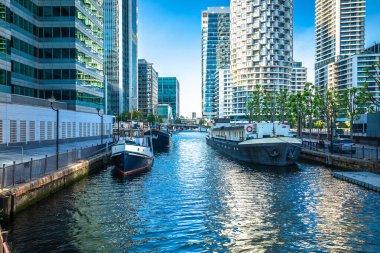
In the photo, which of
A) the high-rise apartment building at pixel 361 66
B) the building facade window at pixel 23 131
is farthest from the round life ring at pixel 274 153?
the high-rise apartment building at pixel 361 66

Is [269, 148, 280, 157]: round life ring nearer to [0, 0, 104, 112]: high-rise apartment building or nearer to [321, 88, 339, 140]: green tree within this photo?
[321, 88, 339, 140]: green tree

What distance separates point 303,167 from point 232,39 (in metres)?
166

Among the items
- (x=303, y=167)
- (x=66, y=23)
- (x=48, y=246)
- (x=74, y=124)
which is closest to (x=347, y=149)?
(x=303, y=167)

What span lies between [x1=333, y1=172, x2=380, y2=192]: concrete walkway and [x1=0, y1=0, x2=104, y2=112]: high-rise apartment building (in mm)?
49071

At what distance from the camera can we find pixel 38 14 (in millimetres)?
62688

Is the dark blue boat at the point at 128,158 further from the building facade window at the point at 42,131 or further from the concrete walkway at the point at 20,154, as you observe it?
the building facade window at the point at 42,131

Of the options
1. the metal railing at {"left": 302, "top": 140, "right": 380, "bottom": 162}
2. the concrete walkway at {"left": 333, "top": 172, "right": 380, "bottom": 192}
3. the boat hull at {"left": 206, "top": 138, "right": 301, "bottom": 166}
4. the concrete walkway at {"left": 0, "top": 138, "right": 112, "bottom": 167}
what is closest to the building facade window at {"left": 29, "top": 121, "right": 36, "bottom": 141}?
the concrete walkway at {"left": 0, "top": 138, "right": 112, "bottom": 167}

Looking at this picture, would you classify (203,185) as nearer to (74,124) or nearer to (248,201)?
(248,201)

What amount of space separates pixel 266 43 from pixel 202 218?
17441 centimetres

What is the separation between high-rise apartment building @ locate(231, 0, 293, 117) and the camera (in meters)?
182

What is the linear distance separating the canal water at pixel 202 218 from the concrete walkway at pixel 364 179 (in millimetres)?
755

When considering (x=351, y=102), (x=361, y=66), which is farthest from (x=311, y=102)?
(x=361, y=66)

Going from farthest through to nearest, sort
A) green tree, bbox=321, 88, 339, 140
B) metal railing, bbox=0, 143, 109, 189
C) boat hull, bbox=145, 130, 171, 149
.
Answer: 1. boat hull, bbox=145, 130, 171, 149
2. green tree, bbox=321, 88, 339, 140
3. metal railing, bbox=0, 143, 109, 189

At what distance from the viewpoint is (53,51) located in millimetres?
63625
